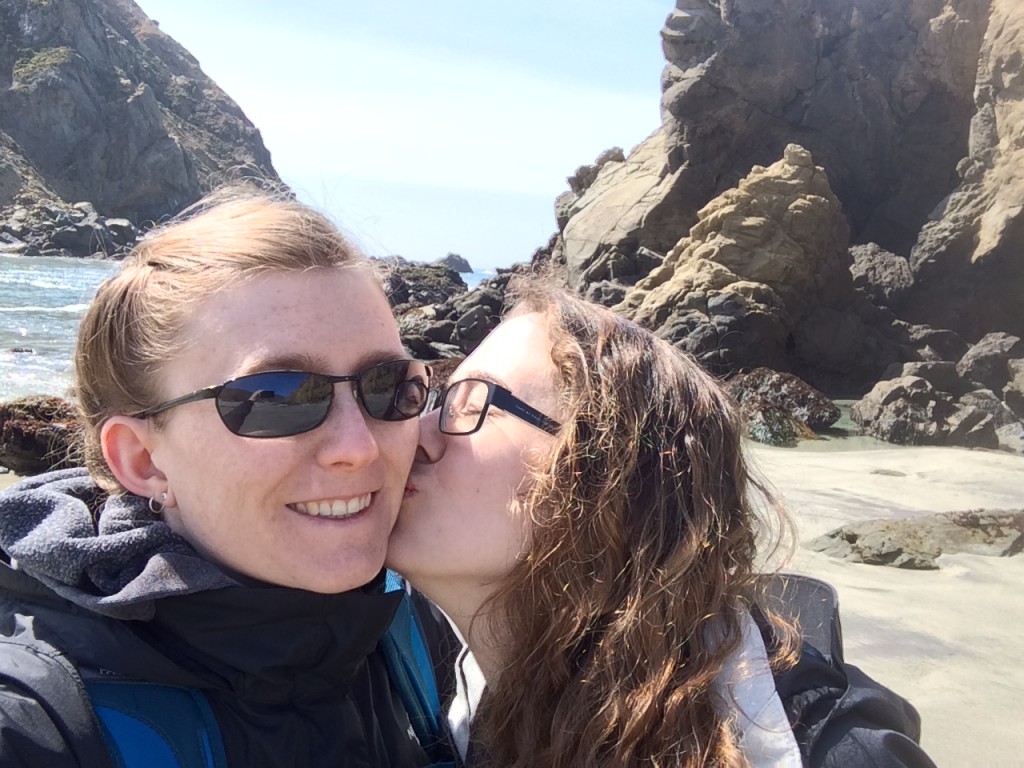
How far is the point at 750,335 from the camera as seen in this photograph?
17906 mm

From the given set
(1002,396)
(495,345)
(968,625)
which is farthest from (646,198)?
(495,345)

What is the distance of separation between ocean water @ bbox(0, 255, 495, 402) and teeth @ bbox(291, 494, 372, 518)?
26.9 inches

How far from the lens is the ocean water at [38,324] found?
15.5 meters

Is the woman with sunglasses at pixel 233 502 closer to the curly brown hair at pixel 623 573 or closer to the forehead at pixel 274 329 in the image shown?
the forehead at pixel 274 329

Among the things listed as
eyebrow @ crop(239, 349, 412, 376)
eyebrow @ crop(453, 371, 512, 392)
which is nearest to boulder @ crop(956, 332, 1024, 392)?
eyebrow @ crop(453, 371, 512, 392)

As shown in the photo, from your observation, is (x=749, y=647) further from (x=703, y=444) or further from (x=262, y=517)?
(x=262, y=517)

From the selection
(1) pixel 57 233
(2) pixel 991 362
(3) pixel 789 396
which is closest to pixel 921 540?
(3) pixel 789 396

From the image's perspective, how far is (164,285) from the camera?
1.65m

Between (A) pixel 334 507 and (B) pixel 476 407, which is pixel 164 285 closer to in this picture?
(A) pixel 334 507

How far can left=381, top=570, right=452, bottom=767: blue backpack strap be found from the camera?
190 cm

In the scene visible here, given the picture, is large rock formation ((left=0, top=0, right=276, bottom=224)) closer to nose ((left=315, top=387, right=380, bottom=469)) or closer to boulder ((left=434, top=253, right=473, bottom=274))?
boulder ((left=434, top=253, right=473, bottom=274))

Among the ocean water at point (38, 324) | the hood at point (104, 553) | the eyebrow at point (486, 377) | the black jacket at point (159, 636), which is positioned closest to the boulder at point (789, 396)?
the ocean water at point (38, 324)

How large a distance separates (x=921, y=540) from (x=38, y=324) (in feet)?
83.3

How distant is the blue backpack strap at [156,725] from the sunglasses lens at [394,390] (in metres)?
0.61
